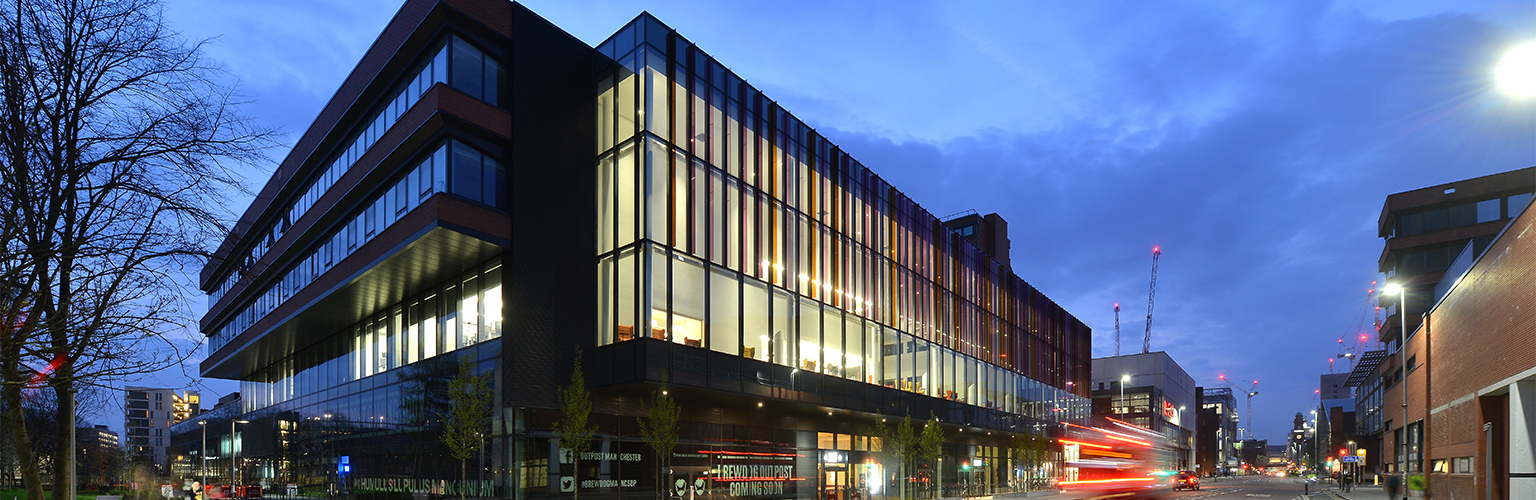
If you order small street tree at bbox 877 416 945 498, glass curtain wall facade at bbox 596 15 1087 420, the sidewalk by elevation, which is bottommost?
the sidewalk

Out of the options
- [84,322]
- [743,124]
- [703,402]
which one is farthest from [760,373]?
[84,322]

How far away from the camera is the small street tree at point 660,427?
34.2m

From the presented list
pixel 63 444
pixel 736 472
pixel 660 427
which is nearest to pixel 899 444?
pixel 736 472

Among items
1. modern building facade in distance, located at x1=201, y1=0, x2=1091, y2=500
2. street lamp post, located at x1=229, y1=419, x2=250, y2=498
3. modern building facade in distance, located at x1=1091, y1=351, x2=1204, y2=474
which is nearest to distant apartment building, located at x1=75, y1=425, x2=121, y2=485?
street lamp post, located at x1=229, y1=419, x2=250, y2=498

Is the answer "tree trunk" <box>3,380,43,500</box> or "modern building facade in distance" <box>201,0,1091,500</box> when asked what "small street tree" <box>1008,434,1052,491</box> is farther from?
"tree trunk" <box>3,380,43,500</box>

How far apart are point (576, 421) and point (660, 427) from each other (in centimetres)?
412

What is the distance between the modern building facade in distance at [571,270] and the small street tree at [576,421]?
554mm

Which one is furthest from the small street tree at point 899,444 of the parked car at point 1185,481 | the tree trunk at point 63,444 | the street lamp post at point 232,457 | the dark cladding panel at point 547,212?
the tree trunk at point 63,444

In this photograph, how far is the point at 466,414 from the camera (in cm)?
3086

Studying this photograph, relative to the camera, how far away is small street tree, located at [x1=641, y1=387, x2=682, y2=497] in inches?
1348

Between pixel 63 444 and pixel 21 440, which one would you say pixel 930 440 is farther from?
pixel 21 440

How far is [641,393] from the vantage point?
35.2 m

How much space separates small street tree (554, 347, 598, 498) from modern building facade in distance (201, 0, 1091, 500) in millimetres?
554

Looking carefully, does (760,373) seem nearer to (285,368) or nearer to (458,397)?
(458,397)
